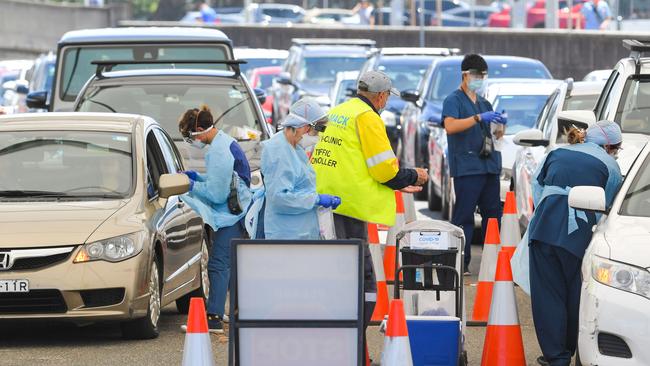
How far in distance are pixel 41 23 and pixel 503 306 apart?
43.5 meters

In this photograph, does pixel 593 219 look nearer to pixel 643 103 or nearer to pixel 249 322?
pixel 249 322

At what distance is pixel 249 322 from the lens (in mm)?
8844

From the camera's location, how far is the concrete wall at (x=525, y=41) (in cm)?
3944

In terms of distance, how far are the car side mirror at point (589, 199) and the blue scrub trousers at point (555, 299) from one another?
536 mm

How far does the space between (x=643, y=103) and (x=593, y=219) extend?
13.9 feet

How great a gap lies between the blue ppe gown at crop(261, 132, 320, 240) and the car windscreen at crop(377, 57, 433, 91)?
56.5 feet

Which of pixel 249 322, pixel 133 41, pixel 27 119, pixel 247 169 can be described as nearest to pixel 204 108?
pixel 247 169

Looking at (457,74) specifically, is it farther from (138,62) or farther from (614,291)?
(614,291)

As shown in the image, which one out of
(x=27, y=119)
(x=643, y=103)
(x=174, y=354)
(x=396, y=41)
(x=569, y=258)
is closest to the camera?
(x=569, y=258)

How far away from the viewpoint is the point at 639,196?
9.97 m

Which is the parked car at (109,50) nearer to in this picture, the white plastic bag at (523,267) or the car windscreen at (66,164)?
the car windscreen at (66,164)

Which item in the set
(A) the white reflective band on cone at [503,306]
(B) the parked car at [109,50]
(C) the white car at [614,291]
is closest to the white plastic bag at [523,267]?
(A) the white reflective band on cone at [503,306]

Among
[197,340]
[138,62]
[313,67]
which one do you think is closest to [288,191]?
[197,340]

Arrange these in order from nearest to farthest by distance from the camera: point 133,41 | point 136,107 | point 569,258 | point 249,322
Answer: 1. point 249,322
2. point 569,258
3. point 136,107
4. point 133,41
